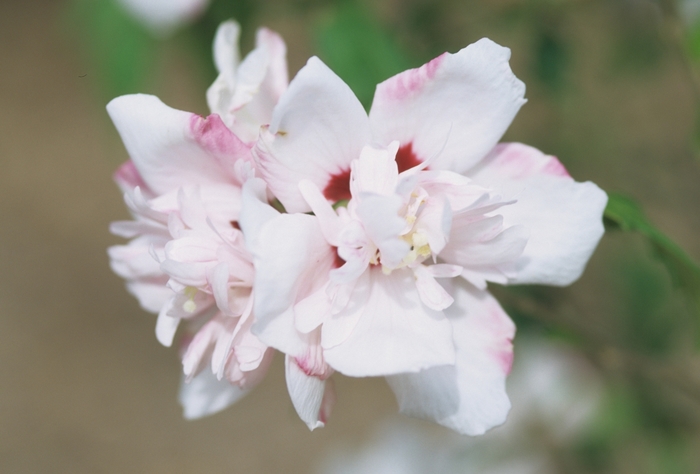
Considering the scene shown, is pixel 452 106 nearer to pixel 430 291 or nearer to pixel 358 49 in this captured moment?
pixel 430 291

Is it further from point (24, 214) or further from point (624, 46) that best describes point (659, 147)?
point (24, 214)

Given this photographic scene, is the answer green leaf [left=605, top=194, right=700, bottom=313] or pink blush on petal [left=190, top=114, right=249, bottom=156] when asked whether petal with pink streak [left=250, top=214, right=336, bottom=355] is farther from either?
green leaf [left=605, top=194, right=700, bottom=313]

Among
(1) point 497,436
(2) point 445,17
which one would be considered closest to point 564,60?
(2) point 445,17

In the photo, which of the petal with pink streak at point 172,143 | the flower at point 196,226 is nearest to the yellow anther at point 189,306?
the flower at point 196,226

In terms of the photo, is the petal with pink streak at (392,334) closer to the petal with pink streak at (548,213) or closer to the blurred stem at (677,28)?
the petal with pink streak at (548,213)

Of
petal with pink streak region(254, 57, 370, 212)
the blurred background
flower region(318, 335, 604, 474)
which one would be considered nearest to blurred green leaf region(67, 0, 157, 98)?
the blurred background

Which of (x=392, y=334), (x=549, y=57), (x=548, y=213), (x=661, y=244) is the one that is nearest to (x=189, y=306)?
(x=392, y=334)
